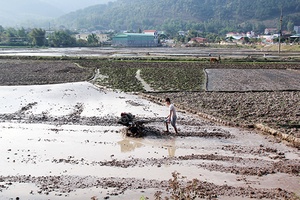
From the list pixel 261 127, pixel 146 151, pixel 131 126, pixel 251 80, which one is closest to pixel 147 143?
pixel 146 151

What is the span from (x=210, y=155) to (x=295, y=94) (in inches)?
538

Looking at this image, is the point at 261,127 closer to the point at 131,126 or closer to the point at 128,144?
the point at 131,126

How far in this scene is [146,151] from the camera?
12.5m

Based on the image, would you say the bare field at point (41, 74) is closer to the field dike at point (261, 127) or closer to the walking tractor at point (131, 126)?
the field dike at point (261, 127)

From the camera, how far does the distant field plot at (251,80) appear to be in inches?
1041

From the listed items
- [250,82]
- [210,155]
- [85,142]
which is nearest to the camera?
[210,155]

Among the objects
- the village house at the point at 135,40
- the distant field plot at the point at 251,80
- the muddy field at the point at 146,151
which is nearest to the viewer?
the muddy field at the point at 146,151

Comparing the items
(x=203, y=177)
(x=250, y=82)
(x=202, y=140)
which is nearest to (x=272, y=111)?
(x=202, y=140)

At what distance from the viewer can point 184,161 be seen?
37.3 feet

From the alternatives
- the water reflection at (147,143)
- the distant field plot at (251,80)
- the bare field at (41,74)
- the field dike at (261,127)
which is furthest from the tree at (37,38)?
the water reflection at (147,143)

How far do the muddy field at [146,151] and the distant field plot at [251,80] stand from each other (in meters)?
3.98

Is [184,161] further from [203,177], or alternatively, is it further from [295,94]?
[295,94]

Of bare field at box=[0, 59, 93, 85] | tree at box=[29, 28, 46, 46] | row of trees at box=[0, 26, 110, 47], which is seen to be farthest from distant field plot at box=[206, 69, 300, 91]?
row of trees at box=[0, 26, 110, 47]

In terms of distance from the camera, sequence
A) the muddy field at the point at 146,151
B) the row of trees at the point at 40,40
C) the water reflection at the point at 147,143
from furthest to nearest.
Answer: the row of trees at the point at 40,40 → the water reflection at the point at 147,143 → the muddy field at the point at 146,151
